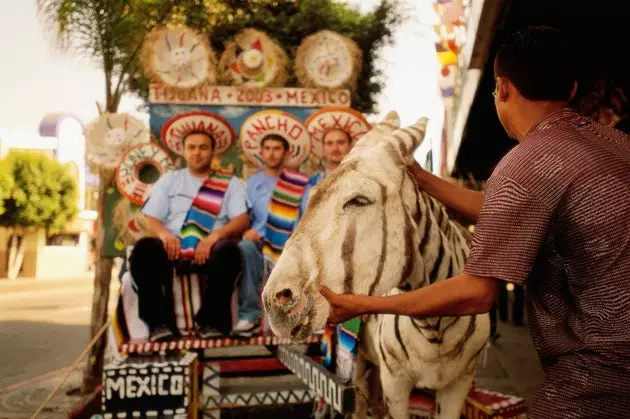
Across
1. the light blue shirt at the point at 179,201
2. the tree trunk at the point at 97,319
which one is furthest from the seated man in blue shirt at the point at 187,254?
the tree trunk at the point at 97,319

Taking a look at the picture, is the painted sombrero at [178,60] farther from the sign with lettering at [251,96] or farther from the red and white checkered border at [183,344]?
the red and white checkered border at [183,344]

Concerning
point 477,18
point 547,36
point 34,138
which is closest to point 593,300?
point 547,36

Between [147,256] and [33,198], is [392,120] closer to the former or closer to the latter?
[147,256]

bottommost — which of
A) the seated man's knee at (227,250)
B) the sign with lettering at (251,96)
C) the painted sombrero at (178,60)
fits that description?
the seated man's knee at (227,250)

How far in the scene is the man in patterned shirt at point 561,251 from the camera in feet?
4.36

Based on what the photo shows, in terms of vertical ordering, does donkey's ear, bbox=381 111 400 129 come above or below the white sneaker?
above

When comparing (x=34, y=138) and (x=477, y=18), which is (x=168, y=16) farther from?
(x=34, y=138)

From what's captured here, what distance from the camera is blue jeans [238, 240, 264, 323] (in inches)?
160

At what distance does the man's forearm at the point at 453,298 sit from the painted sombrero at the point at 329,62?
374 cm

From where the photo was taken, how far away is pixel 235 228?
14.2ft

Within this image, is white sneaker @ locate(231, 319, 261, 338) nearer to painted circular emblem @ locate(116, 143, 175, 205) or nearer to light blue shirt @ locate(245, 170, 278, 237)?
light blue shirt @ locate(245, 170, 278, 237)

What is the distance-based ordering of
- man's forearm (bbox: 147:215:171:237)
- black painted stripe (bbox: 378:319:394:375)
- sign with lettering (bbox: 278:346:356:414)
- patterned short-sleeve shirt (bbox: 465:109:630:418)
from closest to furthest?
patterned short-sleeve shirt (bbox: 465:109:630:418) → black painted stripe (bbox: 378:319:394:375) → sign with lettering (bbox: 278:346:356:414) → man's forearm (bbox: 147:215:171:237)

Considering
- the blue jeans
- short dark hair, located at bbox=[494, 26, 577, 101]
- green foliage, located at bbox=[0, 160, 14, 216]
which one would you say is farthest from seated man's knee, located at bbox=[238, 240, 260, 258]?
green foliage, located at bbox=[0, 160, 14, 216]

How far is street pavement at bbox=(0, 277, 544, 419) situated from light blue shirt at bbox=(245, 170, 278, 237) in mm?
2309
